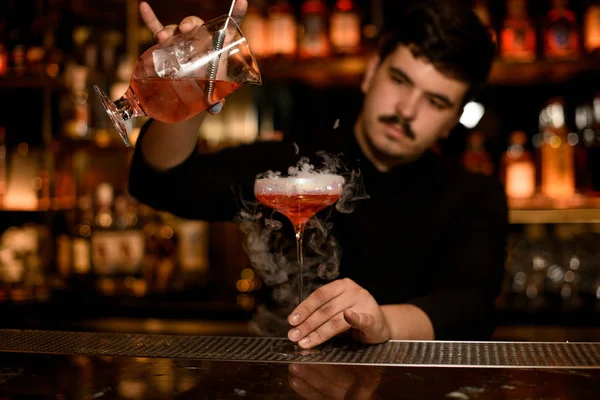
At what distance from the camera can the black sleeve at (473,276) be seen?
168cm

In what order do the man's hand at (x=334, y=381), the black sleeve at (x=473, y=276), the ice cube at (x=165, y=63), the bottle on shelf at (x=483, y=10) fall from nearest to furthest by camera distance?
the man's hand at (x=334, y=381), the ice cube at (x=165, y=63), the black sleeve at (x=473, y=276), the bottle on shelf at (x=483, y=10)

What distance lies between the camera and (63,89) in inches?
130

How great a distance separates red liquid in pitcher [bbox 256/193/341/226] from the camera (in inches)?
54.6

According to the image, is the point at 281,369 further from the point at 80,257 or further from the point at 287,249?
the point at 80,257

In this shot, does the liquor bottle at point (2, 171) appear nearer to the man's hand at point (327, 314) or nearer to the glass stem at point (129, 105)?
the glass stem at point (129, 105)

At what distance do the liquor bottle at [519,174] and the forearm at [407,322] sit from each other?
1539 millimetres

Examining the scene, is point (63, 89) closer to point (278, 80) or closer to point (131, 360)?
point (278, 80)

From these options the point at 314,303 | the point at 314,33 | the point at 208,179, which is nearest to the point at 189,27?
the point at 314,303

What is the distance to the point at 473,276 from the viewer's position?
74.6 inches

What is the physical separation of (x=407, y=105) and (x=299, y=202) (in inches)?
25.1

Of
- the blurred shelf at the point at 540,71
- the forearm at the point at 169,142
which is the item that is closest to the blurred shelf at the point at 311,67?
the blurred shelf at the point at 540,71

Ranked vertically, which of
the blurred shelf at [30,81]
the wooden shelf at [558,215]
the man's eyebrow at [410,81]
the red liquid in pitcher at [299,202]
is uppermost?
the blurred shelf at [30,81]

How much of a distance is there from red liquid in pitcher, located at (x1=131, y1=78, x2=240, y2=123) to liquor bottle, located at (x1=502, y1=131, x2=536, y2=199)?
202 centimetres

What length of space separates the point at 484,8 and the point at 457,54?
1.38m
